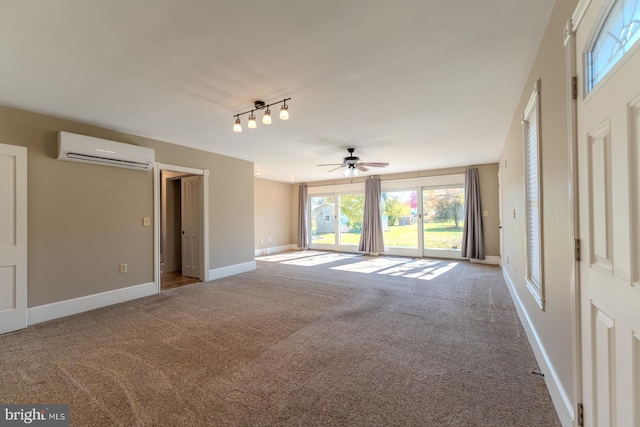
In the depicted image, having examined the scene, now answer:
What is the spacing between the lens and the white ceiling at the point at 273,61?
1.63 metres

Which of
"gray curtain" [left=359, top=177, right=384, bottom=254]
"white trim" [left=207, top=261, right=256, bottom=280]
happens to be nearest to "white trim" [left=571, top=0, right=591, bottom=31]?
"white trim" [left=207, top=261, right=256, bottom=280]

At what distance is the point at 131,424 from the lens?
1.55m

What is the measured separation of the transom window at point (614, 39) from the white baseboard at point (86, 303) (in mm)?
5117

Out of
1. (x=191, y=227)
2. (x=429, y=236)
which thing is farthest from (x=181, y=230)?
(x=429, y=236)

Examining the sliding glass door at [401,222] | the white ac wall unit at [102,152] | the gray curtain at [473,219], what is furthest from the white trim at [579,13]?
the sliding glass door at [401,222]

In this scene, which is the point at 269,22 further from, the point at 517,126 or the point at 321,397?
the point at 517,126

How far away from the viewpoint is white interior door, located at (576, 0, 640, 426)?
86 cm

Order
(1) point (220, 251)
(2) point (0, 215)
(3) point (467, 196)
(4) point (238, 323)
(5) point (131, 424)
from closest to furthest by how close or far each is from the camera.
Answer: (5) point (131, 424) → (2) point (0, 215) → (4) point (238, 323) → (1) point (220, 251) → (3) point (467, 196)

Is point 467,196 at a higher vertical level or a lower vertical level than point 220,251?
higher

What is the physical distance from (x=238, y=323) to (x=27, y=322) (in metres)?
2.37

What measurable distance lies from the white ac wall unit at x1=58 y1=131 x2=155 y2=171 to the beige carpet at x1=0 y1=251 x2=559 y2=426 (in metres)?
1.98

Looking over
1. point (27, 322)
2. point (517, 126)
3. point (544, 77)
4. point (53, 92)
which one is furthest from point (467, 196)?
point (27, 322)

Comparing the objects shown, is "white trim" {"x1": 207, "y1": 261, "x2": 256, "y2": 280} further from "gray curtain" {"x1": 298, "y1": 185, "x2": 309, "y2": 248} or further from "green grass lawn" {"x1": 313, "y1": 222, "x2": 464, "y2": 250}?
"green grass lawn" {"x1": 313, "y1": 222, "x2": 464, "y2": 250}

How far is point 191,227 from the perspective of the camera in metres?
5.41
